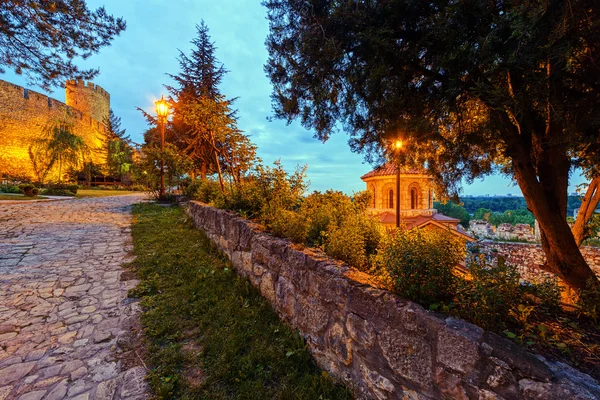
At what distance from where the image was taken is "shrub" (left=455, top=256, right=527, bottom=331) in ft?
4.70

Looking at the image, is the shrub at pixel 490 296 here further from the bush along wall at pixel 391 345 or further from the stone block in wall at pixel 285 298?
the stone block in wall at pixel 285 298

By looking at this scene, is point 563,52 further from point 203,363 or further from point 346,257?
point 203,363

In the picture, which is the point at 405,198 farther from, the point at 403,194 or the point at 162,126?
the point at 162,126

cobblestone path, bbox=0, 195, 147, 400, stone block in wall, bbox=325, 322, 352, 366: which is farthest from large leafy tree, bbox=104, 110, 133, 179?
stone block in wall, bbox=325, 322, 352, 366

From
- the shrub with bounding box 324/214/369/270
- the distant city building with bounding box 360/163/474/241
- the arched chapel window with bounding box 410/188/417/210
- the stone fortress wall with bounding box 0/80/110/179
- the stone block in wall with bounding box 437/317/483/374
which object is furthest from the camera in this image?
the stone fortress wall with bounding box 0/80/110/179

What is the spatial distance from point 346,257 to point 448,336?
1.23m

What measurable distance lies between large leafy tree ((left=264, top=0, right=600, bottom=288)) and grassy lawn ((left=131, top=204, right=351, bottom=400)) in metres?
2.21

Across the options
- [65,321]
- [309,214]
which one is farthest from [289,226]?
[65,321]

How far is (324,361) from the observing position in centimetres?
222

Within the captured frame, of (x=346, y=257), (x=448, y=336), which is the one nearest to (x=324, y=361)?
(x=346, y=257)

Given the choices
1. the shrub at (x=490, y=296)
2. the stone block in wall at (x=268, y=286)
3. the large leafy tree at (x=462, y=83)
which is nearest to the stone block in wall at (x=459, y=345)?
the shrub at (x=490, y=296)

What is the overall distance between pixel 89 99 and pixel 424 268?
39.5 metres

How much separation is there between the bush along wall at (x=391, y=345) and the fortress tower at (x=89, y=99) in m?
36.4

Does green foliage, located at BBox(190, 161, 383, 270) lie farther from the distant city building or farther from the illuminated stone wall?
the illuminated stone wall
